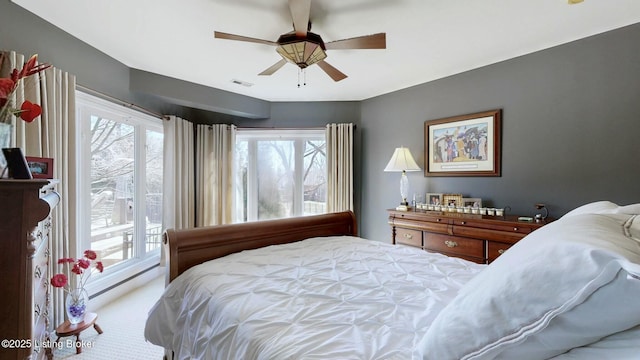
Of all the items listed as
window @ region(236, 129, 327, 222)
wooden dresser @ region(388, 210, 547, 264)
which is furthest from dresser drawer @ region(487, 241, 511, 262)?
window @ region(236, 129, 327, 222)

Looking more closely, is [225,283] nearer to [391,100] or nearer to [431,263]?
[431,263]

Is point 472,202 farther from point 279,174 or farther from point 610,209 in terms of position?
point 279,174

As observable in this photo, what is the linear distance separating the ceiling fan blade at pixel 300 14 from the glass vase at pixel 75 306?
261 cm

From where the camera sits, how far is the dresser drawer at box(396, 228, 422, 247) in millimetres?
3035

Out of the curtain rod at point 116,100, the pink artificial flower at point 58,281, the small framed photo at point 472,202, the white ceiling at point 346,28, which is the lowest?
the pink artificial flower at point 58,281

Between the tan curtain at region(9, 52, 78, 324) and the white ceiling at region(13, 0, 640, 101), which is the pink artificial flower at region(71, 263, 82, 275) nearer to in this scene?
the tan curtain at region(9, 52, 78, 324)

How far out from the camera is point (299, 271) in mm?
1617

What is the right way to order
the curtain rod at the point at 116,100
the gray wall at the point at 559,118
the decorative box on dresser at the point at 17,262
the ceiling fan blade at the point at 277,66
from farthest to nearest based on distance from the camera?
1. the curtain rod at the point at 116,100
2. the ceiling fan blade at the point at 277,66
3. the gray wall at the point at 559,118
4. the decorative box on dresser at the point at 17,262

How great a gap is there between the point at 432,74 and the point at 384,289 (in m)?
2.82

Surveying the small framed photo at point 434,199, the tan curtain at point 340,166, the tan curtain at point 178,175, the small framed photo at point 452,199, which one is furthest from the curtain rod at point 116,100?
the small framed photo at point 452,199

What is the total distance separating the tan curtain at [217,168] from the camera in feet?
14.2

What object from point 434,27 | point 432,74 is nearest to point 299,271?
point 434,27

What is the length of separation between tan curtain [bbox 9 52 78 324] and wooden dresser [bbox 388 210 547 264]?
10.1 ft

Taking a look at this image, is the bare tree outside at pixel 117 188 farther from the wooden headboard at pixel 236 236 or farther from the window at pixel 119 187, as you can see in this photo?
the wooden headboard at pixel 236 236
